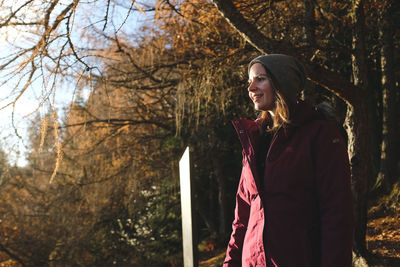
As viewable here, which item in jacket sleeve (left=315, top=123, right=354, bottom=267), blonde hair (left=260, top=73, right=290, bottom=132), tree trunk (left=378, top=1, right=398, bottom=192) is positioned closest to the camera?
jacket sleeve (left=315, top=123, right=354, bottom=267)

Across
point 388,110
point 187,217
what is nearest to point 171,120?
point 388,110

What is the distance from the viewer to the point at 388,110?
671 centimetres

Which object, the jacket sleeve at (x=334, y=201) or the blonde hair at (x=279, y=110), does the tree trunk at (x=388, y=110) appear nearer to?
the blonde hair at (x=279, y=110)

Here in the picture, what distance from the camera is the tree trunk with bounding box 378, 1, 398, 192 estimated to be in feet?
21.2

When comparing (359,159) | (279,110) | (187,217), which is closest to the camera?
(279,110)

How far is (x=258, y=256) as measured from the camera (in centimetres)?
154

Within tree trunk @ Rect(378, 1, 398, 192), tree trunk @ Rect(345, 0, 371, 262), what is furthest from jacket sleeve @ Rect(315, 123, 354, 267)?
tree trunk @ Rect(378, 1, 398, 192)

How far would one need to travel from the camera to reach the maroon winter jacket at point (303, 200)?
1373mm

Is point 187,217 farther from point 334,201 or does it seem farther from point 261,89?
point 334,201

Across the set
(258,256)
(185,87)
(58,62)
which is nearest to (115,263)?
(185,87)

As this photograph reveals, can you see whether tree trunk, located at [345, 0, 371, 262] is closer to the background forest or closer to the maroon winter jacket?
the background forest

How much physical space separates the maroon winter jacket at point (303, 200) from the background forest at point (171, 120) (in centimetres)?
175

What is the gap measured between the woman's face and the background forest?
162 cm

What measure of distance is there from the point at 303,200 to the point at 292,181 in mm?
84
